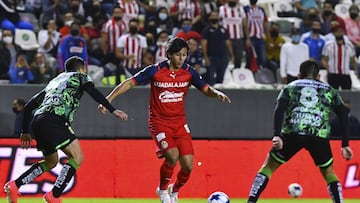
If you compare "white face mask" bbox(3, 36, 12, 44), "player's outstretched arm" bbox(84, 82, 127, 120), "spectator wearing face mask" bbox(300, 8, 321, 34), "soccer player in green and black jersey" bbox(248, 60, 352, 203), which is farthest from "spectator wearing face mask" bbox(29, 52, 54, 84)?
"soccer player in green and black jersey" bbox(248, 60, 352, 203)

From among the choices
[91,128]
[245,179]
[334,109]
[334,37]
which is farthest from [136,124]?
[334,109]

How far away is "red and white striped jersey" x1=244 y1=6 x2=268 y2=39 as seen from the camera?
23984 millimetres

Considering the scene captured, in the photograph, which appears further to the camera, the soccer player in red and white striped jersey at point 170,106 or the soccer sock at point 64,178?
the soccer player in red and white striped jersey at point 170,106

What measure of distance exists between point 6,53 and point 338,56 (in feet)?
22.5

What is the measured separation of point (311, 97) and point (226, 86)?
31.1ft

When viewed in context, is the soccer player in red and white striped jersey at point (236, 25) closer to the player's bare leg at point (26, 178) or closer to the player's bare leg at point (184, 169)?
the player's bare leg at point (184, 169)

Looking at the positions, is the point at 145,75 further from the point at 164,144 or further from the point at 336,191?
the point at 336,191

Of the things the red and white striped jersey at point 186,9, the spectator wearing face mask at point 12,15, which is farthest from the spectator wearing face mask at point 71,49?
the red and white striped jersey at point 186,9

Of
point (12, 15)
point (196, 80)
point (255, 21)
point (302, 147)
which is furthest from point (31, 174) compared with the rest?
point (255, 21)

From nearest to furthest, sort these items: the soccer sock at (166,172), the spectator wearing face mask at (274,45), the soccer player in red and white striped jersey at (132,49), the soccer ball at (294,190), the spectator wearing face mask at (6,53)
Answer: the soccer sock at (166,172) < the soccer ball at (294,190) < the spectator wearing face mask at (6,53) < the soccer player in red and white striped jersey at (132,49) < the spectator wearing face mask at (274,45)

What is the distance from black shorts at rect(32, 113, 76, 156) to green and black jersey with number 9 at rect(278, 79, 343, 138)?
8.82ft

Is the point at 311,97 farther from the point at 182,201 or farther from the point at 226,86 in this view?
the point at 226,86

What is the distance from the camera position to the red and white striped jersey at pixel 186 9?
957 inches

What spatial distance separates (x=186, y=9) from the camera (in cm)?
2436
